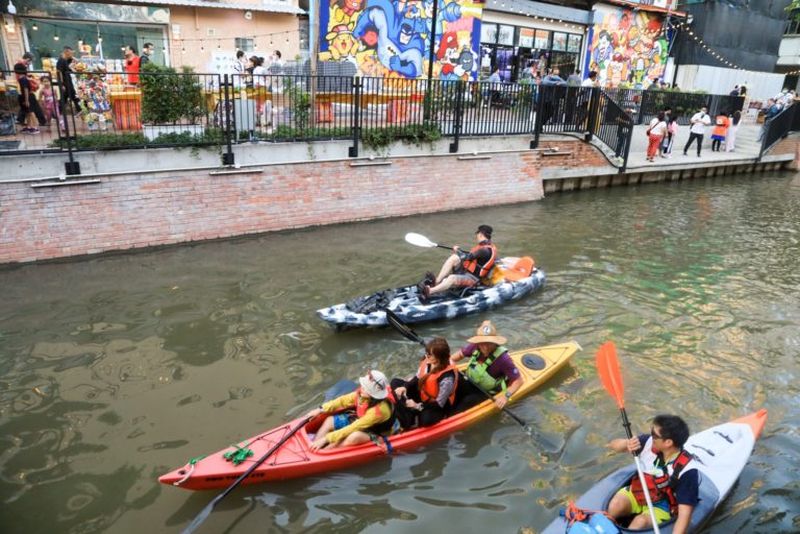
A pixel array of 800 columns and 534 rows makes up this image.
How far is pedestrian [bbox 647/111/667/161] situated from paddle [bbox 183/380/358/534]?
52.8 feet

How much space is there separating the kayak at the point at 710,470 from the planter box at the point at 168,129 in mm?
9457

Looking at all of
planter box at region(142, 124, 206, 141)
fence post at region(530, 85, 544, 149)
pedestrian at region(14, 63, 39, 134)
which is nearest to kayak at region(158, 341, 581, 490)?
planter box at region(142, 124, 206, 141)

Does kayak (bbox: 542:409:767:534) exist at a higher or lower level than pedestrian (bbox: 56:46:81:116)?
lower

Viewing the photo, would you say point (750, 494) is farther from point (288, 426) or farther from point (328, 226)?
point (328, 226)

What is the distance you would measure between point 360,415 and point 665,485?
2.78 meters

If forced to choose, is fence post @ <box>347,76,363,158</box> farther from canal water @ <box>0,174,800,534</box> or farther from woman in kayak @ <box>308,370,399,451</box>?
woman in kayak @ <box>308,370,399,451</box>

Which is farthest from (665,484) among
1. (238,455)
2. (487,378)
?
(238,455)

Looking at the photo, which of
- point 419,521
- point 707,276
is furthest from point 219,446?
point 707,276

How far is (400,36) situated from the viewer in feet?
61.5

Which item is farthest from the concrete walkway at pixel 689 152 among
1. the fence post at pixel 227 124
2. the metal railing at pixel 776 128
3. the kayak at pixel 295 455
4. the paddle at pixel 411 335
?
the kayak at pixel 295 455

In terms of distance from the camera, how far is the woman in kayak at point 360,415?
5504mm

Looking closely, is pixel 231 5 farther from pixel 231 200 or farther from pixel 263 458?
pixel 263 458

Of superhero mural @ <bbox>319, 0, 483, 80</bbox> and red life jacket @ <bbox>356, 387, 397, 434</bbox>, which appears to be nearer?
red life jacket @ <bbox>356, 387, 397, 434</bbox>

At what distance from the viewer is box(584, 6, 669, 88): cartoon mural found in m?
25.0
